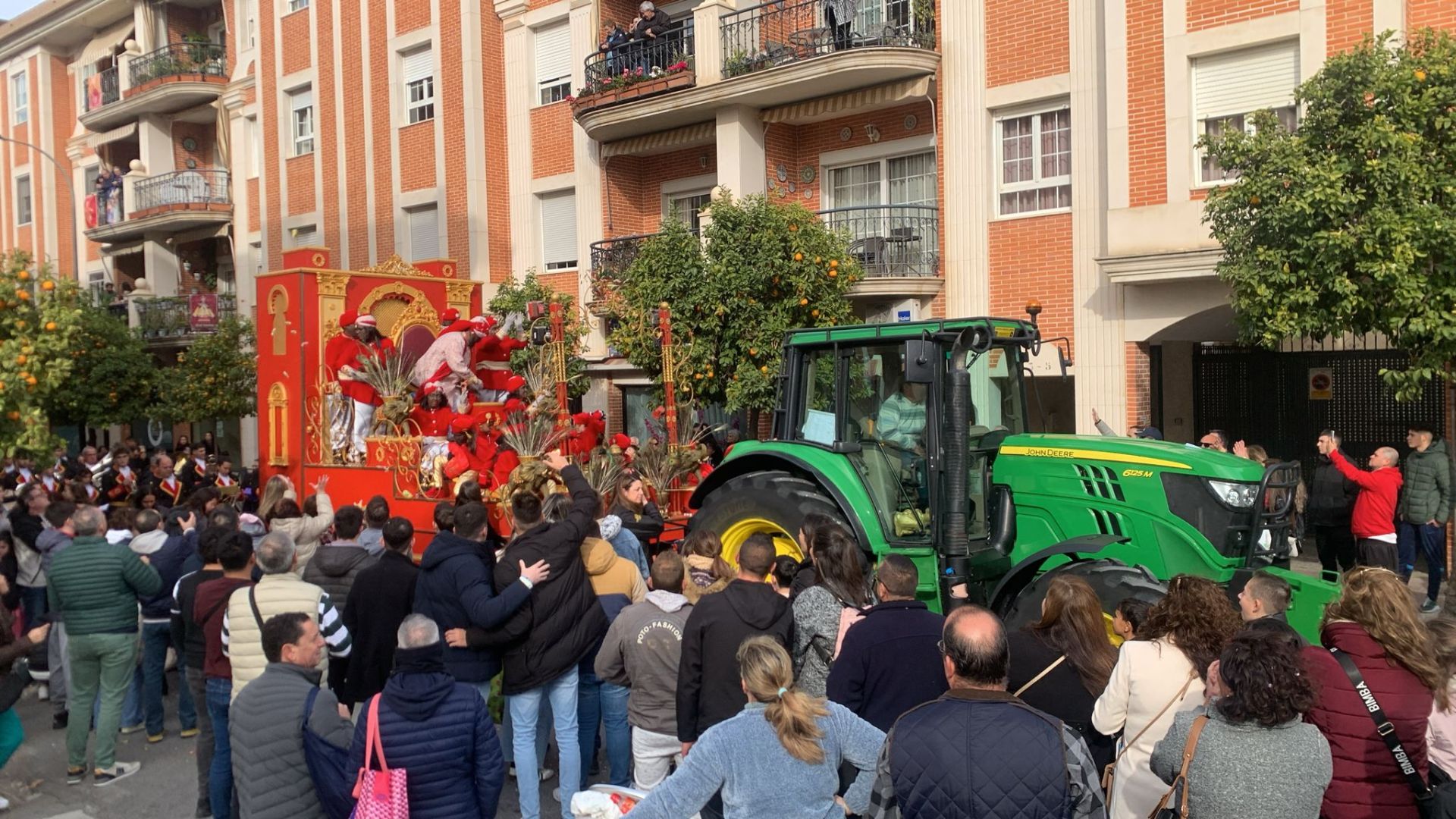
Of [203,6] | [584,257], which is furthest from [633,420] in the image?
[203,6]

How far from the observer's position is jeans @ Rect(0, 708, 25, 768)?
544 cm

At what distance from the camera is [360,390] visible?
11.6 meters

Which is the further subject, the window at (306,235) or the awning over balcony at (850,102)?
the window at (306,235)

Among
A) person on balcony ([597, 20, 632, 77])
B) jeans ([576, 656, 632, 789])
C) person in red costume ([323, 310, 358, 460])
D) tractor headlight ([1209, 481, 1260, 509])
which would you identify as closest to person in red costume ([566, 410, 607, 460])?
person in red costume ([323, 310, 358, 460])

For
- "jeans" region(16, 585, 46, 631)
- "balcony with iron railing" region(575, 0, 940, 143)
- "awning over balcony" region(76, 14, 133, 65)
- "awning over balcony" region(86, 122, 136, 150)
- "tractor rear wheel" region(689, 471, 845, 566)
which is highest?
"awning over balcony" region(76, 14, 133, 65)

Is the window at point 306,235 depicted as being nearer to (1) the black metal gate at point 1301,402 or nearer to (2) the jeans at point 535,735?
(1) the black metal gate at point 1301,402

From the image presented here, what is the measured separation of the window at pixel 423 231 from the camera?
21.0 meters

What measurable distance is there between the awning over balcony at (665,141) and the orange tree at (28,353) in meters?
8.48

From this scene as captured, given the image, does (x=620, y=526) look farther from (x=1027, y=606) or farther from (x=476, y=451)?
(x=476, y=451)

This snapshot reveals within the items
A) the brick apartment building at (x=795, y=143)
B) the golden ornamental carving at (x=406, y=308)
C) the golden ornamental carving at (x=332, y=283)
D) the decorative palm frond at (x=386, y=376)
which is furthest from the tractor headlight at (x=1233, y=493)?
the golden ornamental carving at (x=332, y=283)

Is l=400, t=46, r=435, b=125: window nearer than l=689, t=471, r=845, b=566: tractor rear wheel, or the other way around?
l=689, t=471, r=845, b=566: tractor rear wheel

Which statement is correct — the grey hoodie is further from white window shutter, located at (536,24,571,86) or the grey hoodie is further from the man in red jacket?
white window shutter, located at (536,24,571,86)

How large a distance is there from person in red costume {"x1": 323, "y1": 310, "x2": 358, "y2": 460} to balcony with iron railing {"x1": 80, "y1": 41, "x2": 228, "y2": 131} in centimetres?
1654

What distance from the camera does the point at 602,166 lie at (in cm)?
1862
